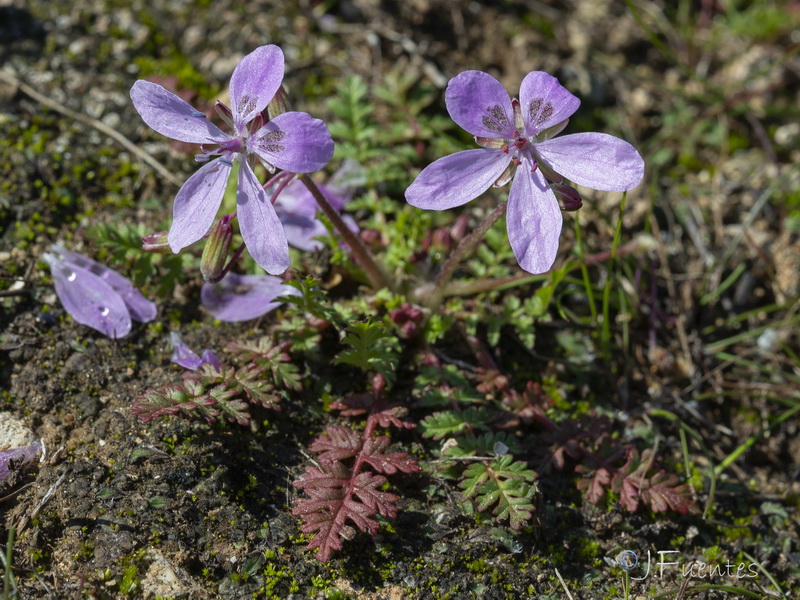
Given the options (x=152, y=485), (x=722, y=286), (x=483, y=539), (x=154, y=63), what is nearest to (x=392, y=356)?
(x=483, y=539)

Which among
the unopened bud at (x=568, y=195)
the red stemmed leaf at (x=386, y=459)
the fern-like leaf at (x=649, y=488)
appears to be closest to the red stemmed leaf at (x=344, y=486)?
the red stemmed leaf at (x=386, y=459)

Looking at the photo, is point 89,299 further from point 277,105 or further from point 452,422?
point 452,422

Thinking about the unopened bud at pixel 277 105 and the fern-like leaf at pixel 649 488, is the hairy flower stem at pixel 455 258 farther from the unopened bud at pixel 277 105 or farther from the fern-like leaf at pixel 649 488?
the fern-like leaf at pixel 649 488

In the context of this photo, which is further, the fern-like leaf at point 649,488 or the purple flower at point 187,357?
the purple flower at point 187,357

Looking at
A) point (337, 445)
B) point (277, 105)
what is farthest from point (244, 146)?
point (337, 445)

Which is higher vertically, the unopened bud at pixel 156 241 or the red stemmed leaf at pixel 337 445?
the unopened bud at pixel 156 241

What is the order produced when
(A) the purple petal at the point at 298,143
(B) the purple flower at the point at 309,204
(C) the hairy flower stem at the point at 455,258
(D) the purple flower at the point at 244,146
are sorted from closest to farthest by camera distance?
(A) the purple petal at the point at 298,143 → (D) the purple flower at the point at 244,146 → (C) the hairy flower stem at the point at 455,258 → (B) the purple flower at the point at 309,204

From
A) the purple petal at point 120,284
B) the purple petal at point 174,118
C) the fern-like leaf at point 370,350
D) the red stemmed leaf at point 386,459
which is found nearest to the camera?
the purple petal at point 174,118
